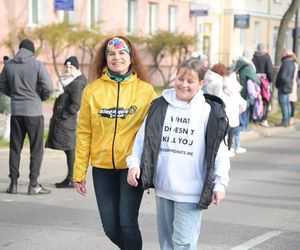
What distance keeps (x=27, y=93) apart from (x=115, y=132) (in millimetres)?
3592

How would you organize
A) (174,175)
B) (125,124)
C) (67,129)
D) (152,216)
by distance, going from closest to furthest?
(174,175), (125,124), (152,216), (67,129)

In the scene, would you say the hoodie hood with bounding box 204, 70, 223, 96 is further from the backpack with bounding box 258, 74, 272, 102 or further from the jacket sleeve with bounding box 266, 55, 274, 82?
the jacket sleeve with bounding box 266, 55, 274, 82

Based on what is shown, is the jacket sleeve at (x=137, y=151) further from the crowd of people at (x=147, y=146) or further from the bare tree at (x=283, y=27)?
the bare tree at (x=283, y=27)

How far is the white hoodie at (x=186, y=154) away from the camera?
164 inches

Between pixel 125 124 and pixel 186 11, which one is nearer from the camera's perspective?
pixel 125 124

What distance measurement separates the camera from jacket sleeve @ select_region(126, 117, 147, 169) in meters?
4.28

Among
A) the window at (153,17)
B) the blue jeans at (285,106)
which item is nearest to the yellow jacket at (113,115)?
the blue jeans at (285,106)

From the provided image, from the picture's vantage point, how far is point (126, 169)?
4.55 metres

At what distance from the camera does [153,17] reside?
105 feet

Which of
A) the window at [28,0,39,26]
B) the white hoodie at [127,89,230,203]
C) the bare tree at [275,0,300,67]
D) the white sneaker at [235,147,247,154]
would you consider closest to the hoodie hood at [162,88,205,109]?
the white hoodie at [127,89,230,203]

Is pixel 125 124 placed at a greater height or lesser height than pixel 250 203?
greater

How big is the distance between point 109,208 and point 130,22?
26.2m

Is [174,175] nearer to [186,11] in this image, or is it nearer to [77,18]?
[77,18]

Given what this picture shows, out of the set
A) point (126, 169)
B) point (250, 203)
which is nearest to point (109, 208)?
point (126, 169)
